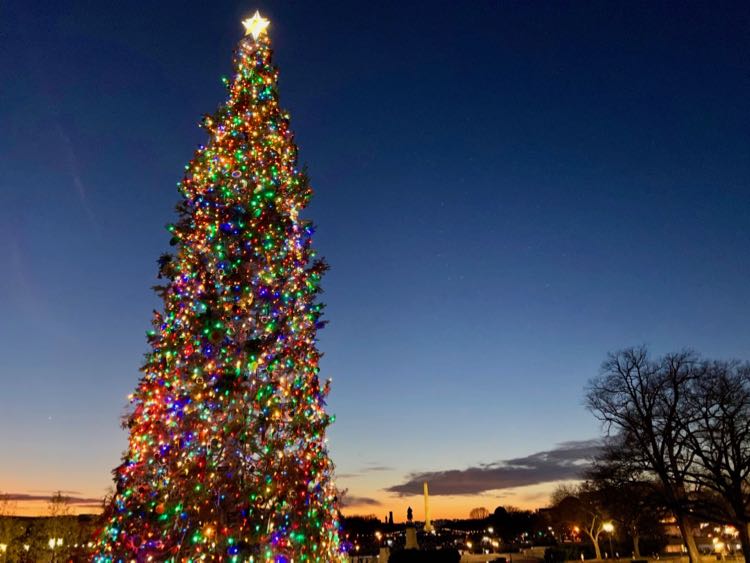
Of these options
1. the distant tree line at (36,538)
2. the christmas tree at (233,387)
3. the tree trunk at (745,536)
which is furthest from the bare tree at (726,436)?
the distant tree line at (36,538)

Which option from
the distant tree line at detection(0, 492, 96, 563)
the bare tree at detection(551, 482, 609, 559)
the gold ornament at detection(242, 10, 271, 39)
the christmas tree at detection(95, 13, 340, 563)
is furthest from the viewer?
the bare tree at detection(551, 482, 609, 559)

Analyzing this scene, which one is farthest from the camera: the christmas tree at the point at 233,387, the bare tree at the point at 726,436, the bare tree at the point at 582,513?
the bare tree at the point at 582,513

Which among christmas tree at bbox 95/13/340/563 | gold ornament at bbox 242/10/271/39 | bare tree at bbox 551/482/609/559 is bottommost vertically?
bare tree at bbox 551/482/609/559

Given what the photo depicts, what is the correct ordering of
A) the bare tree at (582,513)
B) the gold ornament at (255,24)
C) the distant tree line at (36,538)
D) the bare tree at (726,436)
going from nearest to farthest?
the gold ornament at (255,24) < the bare tree at (726,436) < the distant tree line at (36,538) < the bare tree at (582,513)

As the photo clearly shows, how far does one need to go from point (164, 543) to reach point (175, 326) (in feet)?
12.2

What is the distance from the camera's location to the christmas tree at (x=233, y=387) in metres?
8.41

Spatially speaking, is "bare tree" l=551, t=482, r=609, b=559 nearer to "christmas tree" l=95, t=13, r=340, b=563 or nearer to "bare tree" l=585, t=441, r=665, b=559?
"bare tree" l=585, t=441, r=665, b=559

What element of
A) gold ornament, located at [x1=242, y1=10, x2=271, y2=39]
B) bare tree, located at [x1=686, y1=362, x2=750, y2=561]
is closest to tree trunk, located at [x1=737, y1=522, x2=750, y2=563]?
bare tree, located at [x1=686, y1=362, x2=750, y2=561]

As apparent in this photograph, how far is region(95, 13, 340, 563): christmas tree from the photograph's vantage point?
841 cm

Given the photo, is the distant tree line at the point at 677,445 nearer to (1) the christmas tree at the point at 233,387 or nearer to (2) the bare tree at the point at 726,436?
(2) the bare tree at the point at 726,436

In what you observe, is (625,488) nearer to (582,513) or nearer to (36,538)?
(582,513)

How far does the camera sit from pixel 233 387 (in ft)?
29.9

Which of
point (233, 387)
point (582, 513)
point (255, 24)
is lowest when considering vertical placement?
point (582, 513)

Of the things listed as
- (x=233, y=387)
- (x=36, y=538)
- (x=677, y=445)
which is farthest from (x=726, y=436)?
(x=36, y=538)
